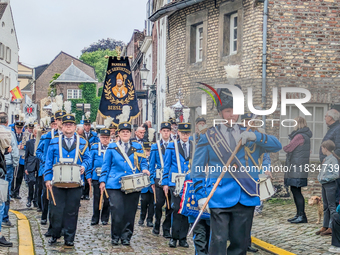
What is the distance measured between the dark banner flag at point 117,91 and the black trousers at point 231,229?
1214cm

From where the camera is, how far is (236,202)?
5523 millimetres

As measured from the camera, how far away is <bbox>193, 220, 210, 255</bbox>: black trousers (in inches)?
272

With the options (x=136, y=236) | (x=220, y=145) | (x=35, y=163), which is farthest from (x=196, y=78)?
(x=220, y=145)

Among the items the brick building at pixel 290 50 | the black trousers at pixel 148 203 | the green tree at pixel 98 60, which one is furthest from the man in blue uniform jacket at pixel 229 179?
the green tree at pixel 98 60

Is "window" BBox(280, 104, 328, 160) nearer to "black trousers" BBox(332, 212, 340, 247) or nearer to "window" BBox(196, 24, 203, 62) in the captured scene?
"black trousers" BBox(332, 212, 340, 247)

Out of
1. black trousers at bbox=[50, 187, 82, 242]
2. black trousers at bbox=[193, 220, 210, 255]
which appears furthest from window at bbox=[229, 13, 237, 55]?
black trousers at bbox=[193, 220, 210, 255]

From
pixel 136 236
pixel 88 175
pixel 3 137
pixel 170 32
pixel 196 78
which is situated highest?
pixel 170 32

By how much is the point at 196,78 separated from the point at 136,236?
998 centimetres

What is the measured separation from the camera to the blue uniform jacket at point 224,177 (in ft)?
18.3

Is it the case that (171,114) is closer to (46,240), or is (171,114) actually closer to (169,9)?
(46,240)

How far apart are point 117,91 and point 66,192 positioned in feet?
32.4

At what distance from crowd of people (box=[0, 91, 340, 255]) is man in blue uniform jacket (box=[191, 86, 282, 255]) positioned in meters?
0.01

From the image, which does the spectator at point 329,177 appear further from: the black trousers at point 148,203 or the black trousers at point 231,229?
the black trousers at point 231,229

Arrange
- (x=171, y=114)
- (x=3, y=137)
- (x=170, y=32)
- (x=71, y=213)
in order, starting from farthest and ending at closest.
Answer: (x=170, y=32) < (x=171, y=114) < (x=71, y=213) < (x=3, y=137)
